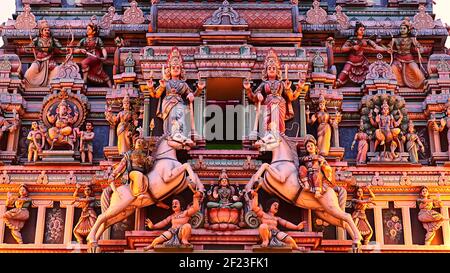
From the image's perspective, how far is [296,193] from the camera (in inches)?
821

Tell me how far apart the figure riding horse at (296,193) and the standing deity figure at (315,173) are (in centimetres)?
15

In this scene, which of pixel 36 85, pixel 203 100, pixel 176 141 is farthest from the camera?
pixel 36 85

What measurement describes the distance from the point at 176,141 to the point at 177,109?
1.14 metres

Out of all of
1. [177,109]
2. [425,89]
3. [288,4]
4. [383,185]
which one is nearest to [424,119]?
[425,89]

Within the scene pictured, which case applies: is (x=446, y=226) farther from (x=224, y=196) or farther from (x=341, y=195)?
(x=224, y=196)

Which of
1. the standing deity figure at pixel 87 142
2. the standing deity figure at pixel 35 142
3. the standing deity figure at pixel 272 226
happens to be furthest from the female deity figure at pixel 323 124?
the standing deity figure at pixel 35 142

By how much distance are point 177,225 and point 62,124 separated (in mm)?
5236

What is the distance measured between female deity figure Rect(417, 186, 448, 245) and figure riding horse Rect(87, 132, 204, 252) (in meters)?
6.23

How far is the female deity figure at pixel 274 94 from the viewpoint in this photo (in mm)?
22281

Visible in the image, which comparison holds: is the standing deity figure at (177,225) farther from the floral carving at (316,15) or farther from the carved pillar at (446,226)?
the floral carving at (316,15)

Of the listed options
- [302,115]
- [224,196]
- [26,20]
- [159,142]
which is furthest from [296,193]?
[26,20]

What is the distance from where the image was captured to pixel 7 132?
77.2 feet

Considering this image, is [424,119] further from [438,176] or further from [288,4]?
[288,4]

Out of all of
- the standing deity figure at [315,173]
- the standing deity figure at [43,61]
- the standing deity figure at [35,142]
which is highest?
the standing deity figure at [43,61]
